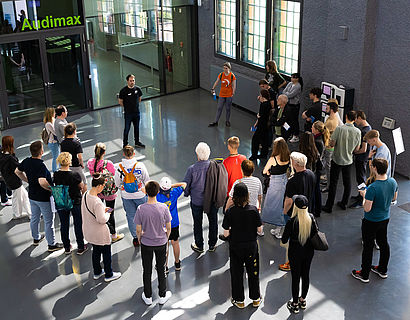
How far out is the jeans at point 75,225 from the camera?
21.8 ft

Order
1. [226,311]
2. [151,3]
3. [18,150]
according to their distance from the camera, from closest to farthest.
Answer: [226,311], [18,150], [151,3]

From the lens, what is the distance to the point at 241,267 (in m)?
5.66

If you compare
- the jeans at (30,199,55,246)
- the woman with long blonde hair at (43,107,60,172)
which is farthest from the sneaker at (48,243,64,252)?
the woman with long blonde hair at (43,107,60,172)

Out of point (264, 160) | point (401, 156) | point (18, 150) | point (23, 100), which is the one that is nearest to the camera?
point (401, 156)

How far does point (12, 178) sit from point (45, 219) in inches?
38.3

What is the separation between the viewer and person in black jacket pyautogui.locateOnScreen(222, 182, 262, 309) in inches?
210

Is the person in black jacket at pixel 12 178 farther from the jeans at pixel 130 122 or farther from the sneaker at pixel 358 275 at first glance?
the sneaker at pixel 358 275

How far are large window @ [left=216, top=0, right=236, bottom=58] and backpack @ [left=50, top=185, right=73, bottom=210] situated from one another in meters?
7.55

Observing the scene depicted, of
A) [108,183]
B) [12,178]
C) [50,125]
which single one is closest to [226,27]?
[50,125]

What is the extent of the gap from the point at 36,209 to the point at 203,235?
2333 millimetres

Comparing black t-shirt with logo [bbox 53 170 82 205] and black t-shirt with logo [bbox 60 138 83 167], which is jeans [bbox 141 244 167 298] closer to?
black t-shirt with logo [bbox 53 170 82 205]

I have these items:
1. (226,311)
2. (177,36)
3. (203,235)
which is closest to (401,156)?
(203,235)

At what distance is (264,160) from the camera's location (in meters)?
9.74

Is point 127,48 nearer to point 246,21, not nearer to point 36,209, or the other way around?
point 246,21
